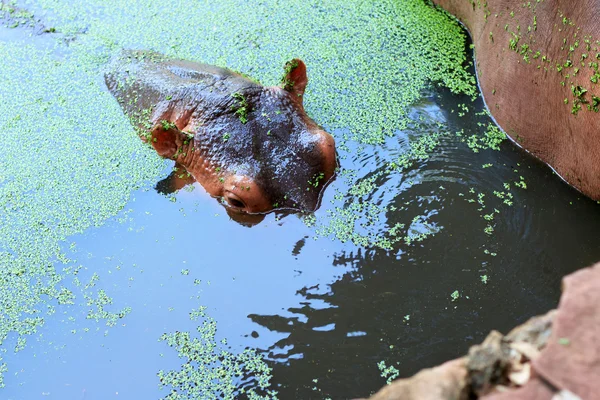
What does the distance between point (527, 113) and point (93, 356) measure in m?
2.56

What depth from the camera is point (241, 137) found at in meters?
3.29

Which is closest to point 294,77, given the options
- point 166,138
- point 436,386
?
point 166,138

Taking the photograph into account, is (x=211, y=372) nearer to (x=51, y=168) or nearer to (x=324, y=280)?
(x=324, y=280)

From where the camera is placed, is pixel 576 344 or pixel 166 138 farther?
pixel 166 138

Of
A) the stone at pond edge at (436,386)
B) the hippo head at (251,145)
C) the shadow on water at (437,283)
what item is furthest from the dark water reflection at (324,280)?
the stone at pond edge at (436,386)

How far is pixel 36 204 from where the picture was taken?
11.6 ft

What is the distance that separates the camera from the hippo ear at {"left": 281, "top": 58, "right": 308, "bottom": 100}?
3621 millimetres

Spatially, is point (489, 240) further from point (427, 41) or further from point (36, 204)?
point (36, 204)

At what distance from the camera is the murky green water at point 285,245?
105 inches

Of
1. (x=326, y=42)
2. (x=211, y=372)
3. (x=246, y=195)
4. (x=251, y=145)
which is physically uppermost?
(x=326, y=42)

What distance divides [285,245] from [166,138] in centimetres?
92

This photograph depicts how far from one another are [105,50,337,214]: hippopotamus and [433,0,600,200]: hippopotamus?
3.69ft

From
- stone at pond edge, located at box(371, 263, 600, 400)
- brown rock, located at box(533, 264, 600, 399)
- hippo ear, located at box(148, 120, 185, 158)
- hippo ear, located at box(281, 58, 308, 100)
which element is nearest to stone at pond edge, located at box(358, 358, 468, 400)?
stone at pond edge, located at box(371, 263, 600, 400)

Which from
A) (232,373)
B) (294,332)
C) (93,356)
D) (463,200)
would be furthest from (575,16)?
(93,356)
